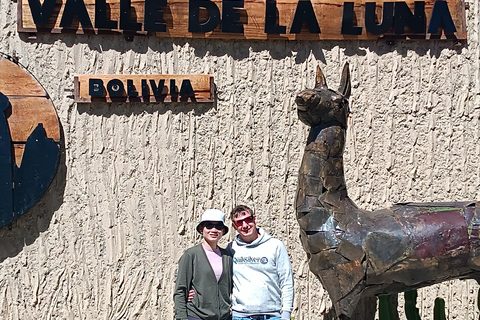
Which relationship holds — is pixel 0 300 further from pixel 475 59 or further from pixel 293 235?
pixel 475 59

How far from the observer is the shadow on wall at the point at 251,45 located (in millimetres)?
4891

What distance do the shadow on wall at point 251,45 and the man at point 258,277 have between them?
1579 mm

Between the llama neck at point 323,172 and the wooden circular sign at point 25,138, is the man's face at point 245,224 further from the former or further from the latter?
the wooden circular sign at point 25,138

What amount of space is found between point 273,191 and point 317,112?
4.30 feet

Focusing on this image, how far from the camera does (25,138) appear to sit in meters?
4.77

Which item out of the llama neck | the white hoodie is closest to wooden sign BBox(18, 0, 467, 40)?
the llama neck

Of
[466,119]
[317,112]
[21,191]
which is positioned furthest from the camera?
[466,119]

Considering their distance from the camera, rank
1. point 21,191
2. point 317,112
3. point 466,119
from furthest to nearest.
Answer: point 466,119
point 21,191
point 317,112

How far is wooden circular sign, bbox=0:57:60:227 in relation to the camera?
15.6ft

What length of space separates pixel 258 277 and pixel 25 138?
6.73 feet

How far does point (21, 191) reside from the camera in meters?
4.77

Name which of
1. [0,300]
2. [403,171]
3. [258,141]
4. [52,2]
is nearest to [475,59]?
[403,171]

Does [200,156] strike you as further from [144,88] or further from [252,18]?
[252,18]

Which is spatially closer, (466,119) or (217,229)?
(217,229)
